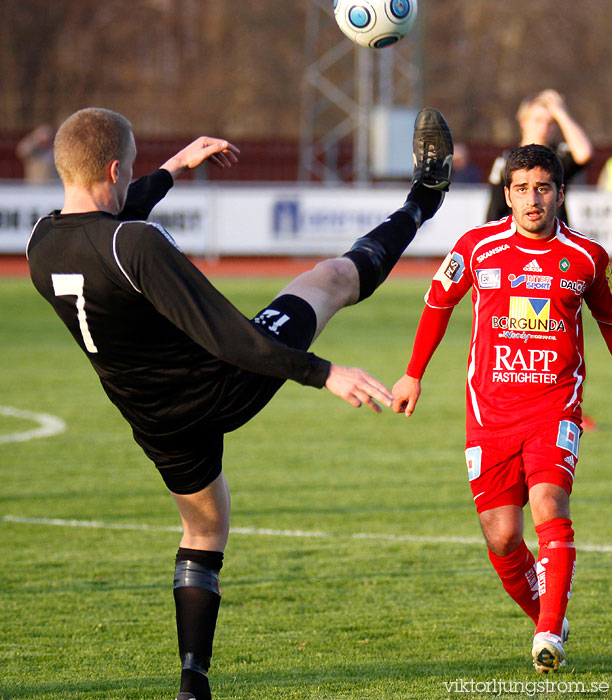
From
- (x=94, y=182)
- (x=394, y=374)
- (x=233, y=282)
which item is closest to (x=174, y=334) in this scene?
(x=94, y=182)

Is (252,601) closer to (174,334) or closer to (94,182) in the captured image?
(174,334)

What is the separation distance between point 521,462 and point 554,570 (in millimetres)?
443

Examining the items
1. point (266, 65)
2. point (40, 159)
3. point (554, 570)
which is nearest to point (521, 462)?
point (554, 570)

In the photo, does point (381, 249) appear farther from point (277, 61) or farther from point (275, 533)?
point (277, 61)

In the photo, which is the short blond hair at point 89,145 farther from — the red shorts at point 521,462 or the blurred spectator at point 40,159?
the blurred spectator at point 40,159

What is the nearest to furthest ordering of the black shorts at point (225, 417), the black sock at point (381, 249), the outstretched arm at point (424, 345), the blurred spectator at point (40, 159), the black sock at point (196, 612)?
the black shorts at point (225, 417)
the black sock at point (196, 612)
the black sock at point (381, 249)
the outstretched arm at point (424, 345)
the blurred spectator at point (40, 159)

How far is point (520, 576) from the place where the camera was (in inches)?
188

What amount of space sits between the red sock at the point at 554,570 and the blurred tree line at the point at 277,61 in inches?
1602

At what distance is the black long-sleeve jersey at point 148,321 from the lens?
370 cm

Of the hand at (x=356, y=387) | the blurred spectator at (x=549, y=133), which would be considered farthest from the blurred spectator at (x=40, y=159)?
the hand at (x=356, y=387)

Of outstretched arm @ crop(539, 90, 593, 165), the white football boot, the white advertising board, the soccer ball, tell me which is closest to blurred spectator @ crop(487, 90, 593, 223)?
outstretched arm @ crop(539, 90, 593, 165)

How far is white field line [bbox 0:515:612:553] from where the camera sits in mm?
6641

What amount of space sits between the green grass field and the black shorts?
0.83 m

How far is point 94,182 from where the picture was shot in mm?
3924
